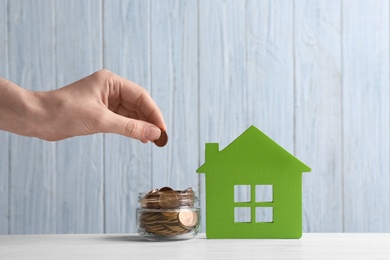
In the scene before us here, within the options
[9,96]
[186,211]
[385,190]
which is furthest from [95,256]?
[385,190]

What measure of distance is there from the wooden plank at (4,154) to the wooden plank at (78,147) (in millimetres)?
144

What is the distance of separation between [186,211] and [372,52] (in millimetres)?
1044

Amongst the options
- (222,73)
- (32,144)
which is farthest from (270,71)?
(32,144)

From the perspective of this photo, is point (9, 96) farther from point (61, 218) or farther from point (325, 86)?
point (325, 86)

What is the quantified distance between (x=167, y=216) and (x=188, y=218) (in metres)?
0.04

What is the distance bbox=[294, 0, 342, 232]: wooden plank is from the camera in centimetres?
197

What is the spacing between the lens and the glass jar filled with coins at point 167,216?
1.16m

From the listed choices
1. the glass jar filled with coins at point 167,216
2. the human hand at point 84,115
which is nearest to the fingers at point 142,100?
the human hand at point 84,115

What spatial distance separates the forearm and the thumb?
5.0 inches

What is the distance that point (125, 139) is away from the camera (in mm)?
1953

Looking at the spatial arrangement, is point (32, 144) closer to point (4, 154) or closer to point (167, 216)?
point (4, 154)

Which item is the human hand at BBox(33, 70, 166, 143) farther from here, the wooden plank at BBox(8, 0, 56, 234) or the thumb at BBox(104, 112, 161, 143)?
the wooden plank at BBox(8, 0, 56, 234)

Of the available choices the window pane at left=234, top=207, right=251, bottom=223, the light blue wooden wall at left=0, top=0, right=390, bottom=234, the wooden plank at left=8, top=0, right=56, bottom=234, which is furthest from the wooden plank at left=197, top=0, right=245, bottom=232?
the wooden plank at left=8, top=0, right=56, bottom=234

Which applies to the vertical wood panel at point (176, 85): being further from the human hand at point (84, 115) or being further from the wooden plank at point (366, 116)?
the human hand at point (84, 115)
